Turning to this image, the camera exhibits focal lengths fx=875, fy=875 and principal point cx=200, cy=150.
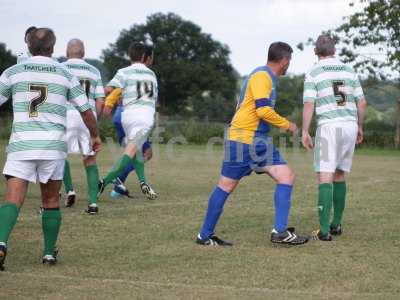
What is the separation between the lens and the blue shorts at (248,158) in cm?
863

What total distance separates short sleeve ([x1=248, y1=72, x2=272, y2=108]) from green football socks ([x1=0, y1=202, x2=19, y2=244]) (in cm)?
259

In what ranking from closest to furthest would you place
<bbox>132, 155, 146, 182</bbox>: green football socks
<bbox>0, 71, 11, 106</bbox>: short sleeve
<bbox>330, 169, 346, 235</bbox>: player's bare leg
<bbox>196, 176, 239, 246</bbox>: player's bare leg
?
<bbox>0, 71, 11, 106</bbox>: short sleeve < <bbox>196, 176, 239, 246</bbox>: player's bare leg < <bbox>330, 169, 346, 235</bbox>: player's bare leg < <bbox>132, 155, 146, 182</bbox>: green football socks

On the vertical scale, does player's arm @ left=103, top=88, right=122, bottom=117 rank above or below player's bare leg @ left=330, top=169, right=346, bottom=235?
above

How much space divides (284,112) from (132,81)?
84.4m

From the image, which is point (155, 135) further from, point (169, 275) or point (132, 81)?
point (169, 275)

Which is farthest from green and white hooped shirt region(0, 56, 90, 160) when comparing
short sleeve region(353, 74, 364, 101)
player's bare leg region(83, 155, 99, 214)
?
player's bare leg region(83, 155, 99, 214)

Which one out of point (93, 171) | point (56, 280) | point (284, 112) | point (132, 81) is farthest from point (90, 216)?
point (284, 112)

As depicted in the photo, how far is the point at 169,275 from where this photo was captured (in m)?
7.27

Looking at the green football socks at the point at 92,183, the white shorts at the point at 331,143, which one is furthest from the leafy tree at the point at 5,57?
the white shorts at the point at 331,143

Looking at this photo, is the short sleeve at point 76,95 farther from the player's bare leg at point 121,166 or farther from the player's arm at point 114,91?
the player's arm at point 114,91

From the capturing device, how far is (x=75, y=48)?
11453 millimetres

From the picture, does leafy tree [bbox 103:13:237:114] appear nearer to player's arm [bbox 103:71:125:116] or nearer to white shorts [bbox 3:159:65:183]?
player's arm [bbox 103:71:125:116]

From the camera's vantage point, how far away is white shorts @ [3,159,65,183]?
7.42 meters

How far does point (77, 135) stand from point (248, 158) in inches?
152
